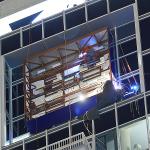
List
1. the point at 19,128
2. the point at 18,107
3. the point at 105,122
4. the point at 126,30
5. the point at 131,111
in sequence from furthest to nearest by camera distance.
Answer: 1. the point at 18,107
2. the point at 19,128
3. the point at 126,30
4. the point at 105,122
5. the point at 131,111

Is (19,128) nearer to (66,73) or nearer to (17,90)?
(17,90)

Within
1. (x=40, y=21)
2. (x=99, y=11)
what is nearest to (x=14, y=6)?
(x=40, y=21)

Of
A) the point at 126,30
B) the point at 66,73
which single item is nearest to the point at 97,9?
the point at 126,30

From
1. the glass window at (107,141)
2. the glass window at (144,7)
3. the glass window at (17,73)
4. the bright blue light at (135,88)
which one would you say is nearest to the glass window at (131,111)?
the glass window at (107,141)

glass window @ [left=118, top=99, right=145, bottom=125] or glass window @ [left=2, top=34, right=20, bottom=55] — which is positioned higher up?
glass window @ [left=2, top=34, right=20, bottom=55]

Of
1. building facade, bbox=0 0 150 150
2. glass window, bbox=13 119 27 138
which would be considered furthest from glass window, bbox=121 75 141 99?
glass window, bbox=13 119 27 138

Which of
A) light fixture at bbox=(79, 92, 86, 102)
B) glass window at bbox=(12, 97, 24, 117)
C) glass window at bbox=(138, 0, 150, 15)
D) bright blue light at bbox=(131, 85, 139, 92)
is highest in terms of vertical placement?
glass window at bbox=(138, 0, 150, 15)

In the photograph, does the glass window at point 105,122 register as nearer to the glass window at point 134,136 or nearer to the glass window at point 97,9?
the glass window at point 134,136

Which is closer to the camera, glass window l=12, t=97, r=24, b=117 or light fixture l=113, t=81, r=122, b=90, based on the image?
light fixture l=113, t=81, r=122, b=90

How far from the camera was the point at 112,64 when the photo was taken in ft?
112

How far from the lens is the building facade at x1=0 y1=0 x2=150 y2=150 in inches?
1235

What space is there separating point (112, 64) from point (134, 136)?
4.60m

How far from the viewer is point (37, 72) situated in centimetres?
3578

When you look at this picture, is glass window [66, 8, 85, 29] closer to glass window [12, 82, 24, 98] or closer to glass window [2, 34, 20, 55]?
glass window [2, 34, 20, 55]
